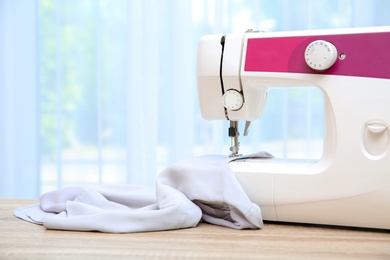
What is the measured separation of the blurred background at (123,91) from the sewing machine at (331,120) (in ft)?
4.81

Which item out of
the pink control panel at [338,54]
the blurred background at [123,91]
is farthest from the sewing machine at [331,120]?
the blurred background at [123,91]

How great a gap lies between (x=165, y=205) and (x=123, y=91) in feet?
6.01

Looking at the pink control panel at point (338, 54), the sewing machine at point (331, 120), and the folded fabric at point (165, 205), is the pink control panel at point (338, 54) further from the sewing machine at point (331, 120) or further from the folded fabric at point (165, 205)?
the folded fabric at point (165, 205)

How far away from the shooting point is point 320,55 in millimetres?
1259

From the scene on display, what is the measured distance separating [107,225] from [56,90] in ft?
6.44

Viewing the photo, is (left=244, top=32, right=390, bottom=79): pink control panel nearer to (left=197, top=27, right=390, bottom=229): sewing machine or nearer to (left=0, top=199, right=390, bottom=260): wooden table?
(left=197, top=27, right=390, bottom=229): sewing machine

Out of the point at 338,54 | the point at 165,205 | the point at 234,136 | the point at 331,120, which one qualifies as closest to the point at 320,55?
the point at 338,54

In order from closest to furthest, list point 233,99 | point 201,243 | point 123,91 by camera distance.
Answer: point 201,243 < point 233,99 < point 123,91

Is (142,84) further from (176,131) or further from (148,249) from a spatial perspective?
(148,249)

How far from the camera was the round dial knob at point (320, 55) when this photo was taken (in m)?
1.25

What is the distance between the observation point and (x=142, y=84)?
2.92 metres

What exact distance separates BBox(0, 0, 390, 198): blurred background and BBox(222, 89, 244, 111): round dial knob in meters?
1.43

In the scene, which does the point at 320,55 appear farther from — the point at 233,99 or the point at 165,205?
the point at 165,205

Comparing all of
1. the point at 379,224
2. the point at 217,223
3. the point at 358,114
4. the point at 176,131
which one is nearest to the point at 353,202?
the point at 379,224
